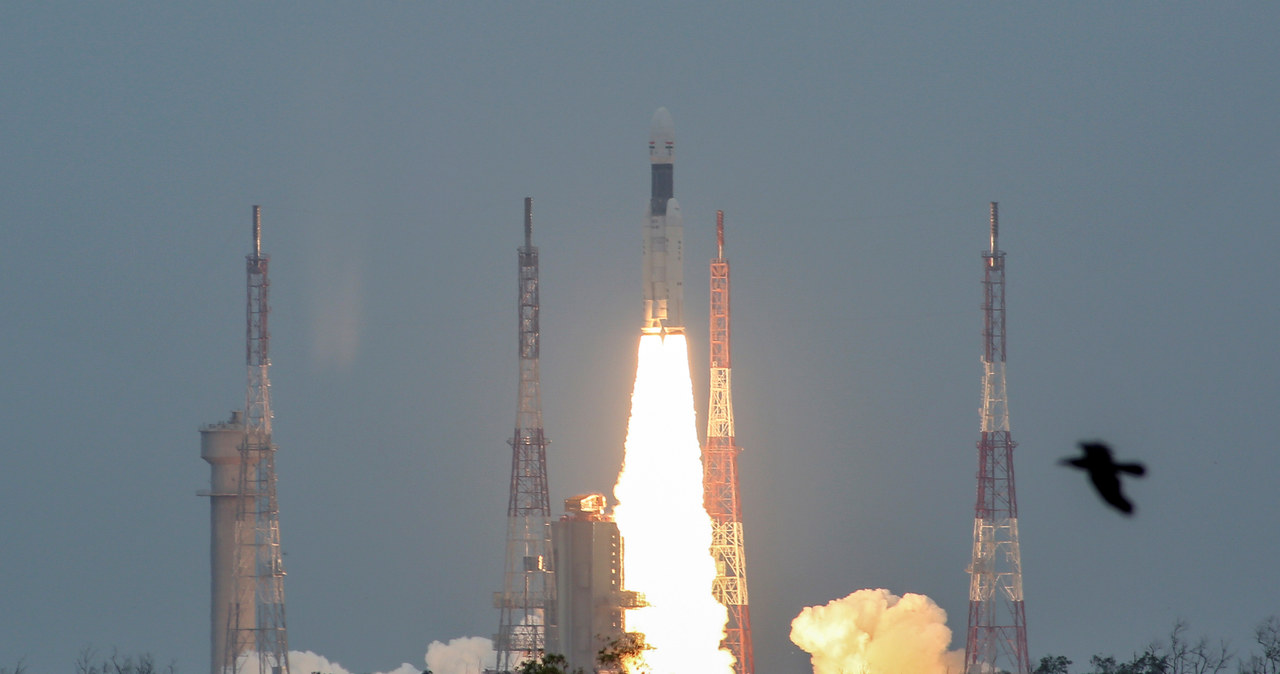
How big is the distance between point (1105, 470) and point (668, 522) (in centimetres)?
6295

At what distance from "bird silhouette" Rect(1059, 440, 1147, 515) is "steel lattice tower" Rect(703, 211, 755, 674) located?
212 ft

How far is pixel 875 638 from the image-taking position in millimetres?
96250

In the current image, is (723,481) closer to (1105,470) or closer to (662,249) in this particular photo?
(662,249)

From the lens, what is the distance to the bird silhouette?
24828 millimetres

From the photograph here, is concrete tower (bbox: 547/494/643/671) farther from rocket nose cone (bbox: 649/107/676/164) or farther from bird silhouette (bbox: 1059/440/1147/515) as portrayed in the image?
bird silhouette (bbox: 1059/440/1147/515)

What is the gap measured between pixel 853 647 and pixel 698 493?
1222cm

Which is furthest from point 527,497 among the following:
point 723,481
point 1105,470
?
point 1105,470

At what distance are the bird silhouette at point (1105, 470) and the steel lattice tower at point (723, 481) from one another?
64.5 meters

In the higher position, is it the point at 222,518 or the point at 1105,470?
the point at 222,518

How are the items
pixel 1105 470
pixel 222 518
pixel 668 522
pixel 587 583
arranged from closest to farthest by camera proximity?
pixel 1105 470, pixel 587 583, pixel 668 522, pixel 222 518

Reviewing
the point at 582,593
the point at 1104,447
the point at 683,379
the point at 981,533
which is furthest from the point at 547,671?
the point at 1104,447

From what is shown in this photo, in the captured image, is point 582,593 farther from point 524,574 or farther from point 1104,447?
point 1104,447

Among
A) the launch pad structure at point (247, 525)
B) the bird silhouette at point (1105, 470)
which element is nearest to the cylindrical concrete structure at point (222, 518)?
the launch pad structure at point (247, 525)

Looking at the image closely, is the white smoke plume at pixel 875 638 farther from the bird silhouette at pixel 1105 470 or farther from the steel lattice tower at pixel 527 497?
the bird silhouette at pixel 1105 470
